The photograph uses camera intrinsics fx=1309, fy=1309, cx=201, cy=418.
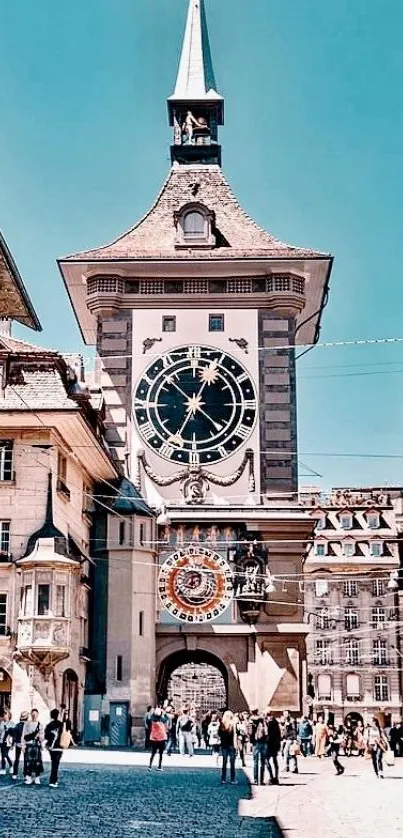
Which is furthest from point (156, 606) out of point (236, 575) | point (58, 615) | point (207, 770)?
point (207, 770)

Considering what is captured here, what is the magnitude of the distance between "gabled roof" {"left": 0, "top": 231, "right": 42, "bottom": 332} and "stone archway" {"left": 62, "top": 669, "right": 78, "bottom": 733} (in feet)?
64.4

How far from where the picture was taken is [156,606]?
42375mm

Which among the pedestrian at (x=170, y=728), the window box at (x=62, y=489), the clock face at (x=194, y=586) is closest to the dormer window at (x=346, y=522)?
the clock face at (x=194, y=586)

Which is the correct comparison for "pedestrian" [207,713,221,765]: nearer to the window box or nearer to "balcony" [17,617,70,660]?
"balcony" [17,617,70,660]

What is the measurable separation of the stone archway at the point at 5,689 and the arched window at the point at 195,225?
18.6 metres

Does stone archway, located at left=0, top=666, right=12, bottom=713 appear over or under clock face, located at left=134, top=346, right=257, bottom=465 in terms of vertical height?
under

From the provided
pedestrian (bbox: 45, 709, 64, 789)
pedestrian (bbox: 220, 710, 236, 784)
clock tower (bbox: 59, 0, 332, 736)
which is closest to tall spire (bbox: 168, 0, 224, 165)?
clock tower (bbox: 59, 0, 332, 736)

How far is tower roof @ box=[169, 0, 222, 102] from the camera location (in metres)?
52.5

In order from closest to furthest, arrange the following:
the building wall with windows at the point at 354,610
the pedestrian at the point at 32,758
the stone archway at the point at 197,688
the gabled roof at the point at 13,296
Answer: the gabled roof at the point at 13,296
the pedestrian at the point at 32,758
the stone archway at the point at 197,688
the building wall with windows at the point at 354,610

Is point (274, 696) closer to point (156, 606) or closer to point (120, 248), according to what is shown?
point (156, 606)

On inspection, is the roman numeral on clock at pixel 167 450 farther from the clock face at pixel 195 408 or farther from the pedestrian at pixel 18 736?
the pedestrian at pixel 18 736

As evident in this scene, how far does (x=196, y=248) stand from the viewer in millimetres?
46281

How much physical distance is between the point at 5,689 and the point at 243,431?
13.5 meters

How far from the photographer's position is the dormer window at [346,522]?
8775 cm
